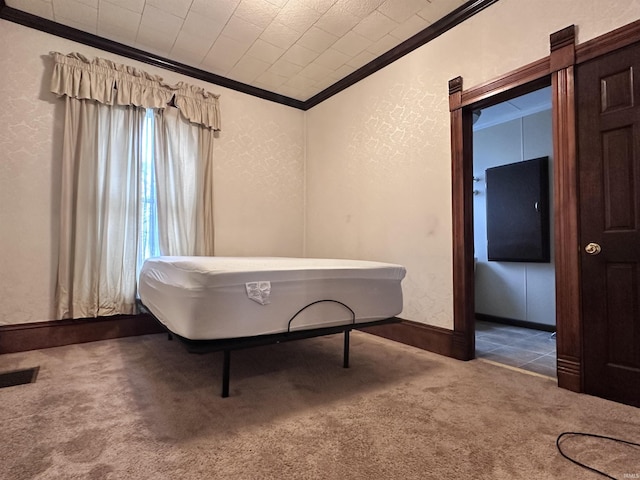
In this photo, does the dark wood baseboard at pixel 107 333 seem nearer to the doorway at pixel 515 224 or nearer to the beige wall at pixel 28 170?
the beige wall at pixel 28 170

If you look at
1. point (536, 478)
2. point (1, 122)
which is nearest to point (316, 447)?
point (536, 478)

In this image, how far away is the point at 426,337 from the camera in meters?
2.70

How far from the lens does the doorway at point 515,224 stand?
11.9 ft

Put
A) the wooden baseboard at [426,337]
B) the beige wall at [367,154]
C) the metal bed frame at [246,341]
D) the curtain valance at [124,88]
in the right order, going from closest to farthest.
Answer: the metal bed frame at [246,341] → the beige wall at [367,154] → the wooden baseboard at [426,337] → the curtain valance at [124,88]

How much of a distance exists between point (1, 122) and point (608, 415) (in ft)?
14.1

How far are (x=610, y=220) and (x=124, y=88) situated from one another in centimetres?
371

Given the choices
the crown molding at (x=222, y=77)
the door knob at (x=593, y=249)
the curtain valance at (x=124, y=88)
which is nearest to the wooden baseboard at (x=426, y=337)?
the door knob at (x=593, y=249)

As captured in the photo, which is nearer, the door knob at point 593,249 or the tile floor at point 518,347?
the door knob at point 593,249

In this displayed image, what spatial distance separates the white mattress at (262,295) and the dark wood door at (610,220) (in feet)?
3.44

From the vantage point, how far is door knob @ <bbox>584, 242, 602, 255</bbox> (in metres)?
1.82

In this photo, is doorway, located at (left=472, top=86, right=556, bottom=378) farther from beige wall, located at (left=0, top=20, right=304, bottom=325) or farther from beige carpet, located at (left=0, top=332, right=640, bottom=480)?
beige wall, located at (left=0, top=20, right=304, bottom=325)

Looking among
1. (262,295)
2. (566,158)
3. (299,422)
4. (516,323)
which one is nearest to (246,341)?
(262,295)

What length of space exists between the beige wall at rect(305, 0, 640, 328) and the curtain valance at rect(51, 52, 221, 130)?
4.50ft

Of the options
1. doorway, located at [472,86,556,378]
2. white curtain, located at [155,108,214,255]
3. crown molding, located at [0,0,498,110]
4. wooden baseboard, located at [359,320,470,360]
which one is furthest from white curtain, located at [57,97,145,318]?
doorway, located at [472,86,556,378]
